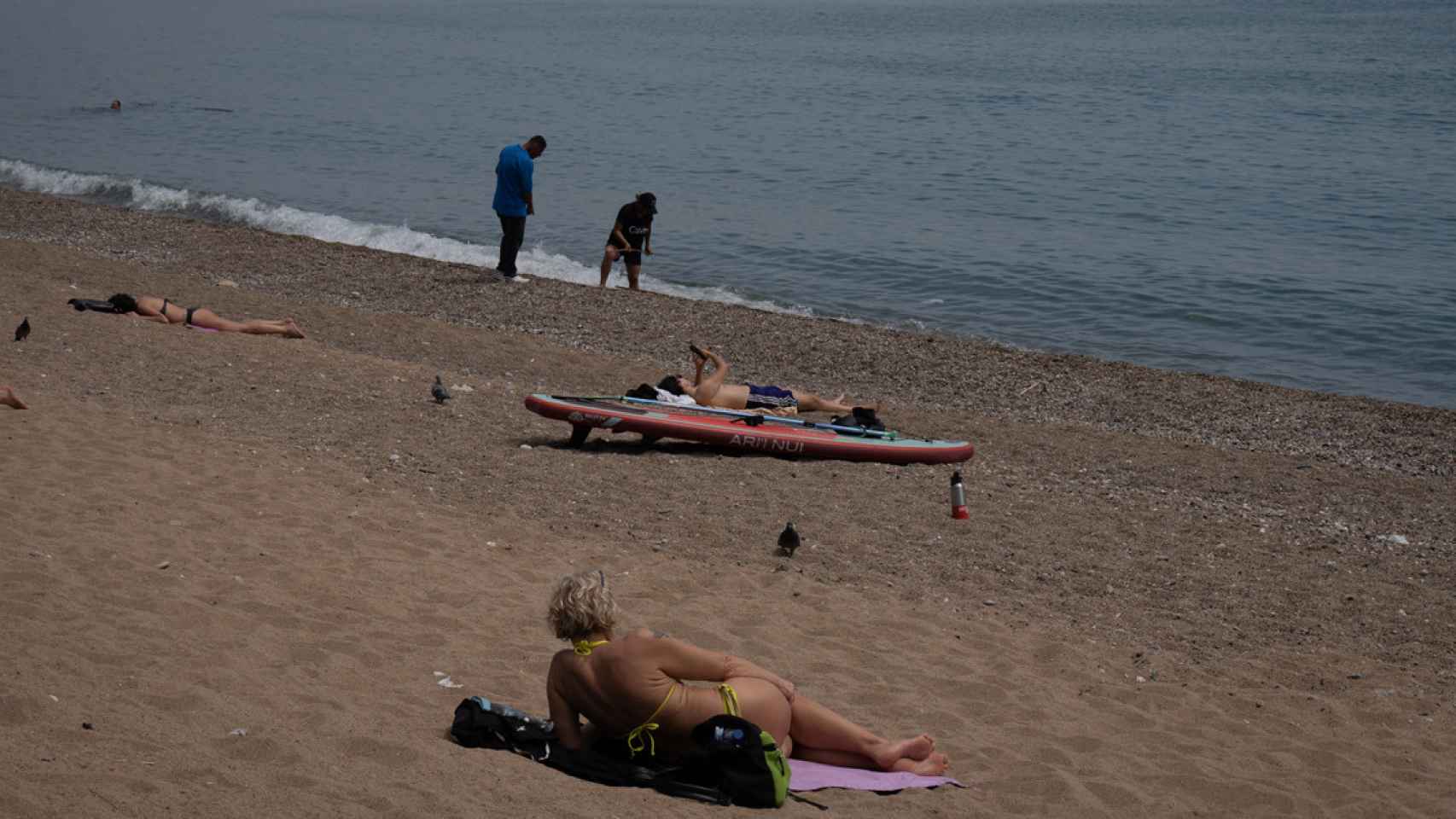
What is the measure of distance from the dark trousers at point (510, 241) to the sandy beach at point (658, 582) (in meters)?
4.16

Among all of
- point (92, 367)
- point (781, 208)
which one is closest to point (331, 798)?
point (92, 367)

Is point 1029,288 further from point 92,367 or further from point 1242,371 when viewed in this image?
point 92,367

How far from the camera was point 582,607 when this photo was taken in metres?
5.43

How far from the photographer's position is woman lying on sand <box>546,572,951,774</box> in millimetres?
5461

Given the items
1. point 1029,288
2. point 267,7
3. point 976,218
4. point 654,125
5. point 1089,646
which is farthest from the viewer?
point 267,7

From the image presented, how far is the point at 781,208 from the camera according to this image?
29.2 meters

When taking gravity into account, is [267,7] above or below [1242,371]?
above

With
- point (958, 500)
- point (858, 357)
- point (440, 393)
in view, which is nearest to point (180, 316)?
point (440, 393)

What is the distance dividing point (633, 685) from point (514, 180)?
1364 cm

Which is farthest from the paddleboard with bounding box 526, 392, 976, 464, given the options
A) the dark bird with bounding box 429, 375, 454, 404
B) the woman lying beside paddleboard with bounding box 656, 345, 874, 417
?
the dark bird with bounding box 429, 375, 454, 404

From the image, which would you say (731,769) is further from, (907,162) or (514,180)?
(907,162)

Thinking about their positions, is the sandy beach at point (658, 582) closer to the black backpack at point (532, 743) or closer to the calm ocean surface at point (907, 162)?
the black backpack at point (532, 743)

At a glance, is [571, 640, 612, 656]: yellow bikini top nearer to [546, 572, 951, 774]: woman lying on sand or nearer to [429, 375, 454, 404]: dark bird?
[546, 572, 951, 774]: woman lying on sand

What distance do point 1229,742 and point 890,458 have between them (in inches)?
192
